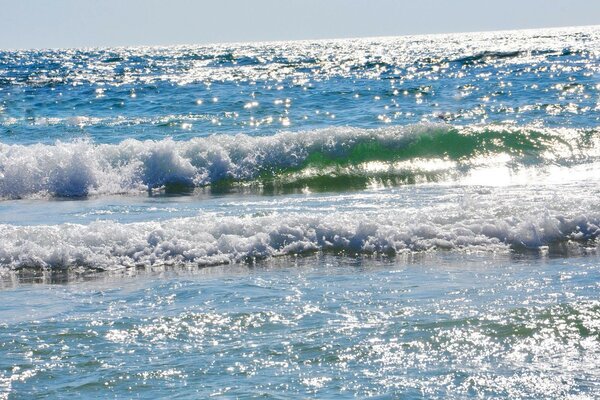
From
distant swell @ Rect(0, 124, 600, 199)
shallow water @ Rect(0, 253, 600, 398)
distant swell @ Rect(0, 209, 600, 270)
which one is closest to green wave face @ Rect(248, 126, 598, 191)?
distant swell @ Rect(0, 124, 600, 199)

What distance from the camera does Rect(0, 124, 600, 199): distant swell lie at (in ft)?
52.2

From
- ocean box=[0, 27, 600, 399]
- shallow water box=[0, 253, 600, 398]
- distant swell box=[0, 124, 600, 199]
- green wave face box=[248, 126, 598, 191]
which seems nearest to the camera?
shallow water box=[0, 253, 600, 398]

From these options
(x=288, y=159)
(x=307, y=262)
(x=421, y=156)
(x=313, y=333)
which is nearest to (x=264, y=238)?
(x=307, y=262)

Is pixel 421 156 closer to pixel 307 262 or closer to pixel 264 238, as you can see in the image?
pixel 264 238

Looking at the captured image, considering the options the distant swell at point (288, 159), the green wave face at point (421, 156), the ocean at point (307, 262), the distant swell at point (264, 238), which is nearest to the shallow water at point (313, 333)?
the ocean at point (307, 262)

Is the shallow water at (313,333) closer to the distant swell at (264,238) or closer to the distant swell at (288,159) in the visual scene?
the distant swell at (264,238)

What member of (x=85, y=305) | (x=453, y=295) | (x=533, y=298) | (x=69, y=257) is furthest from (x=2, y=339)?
(x=533, y=298)

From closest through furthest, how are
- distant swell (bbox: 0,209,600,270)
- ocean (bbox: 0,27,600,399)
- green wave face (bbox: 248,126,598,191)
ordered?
1. ocean (bbox: 0,27,600,399)
2. distant swell (bbox: 0,209,600,270)
3. green wave face (bbox: 248,126,598,191)

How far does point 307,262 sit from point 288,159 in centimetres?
814

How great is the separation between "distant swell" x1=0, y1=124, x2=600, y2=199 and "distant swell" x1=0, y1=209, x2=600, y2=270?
552 cm

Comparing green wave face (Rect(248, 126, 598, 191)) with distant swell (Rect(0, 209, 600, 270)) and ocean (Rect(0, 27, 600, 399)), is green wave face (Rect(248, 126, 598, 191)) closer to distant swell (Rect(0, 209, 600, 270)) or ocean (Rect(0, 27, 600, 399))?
ocean (Rect(0, 27, 600, 399))

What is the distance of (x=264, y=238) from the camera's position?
9898 mm

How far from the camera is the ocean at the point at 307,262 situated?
586 cm

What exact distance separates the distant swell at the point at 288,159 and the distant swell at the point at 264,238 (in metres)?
5.52
